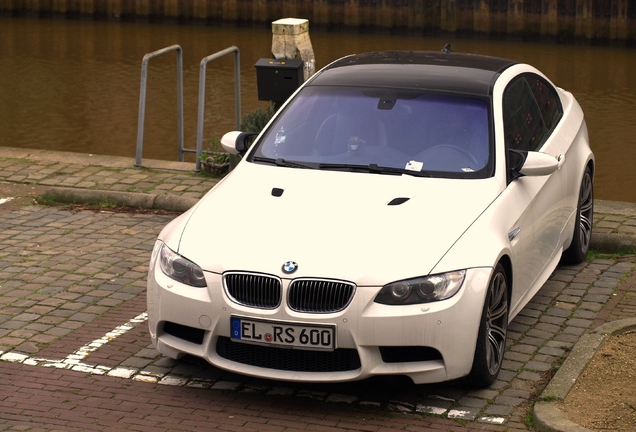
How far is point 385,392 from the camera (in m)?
6.41

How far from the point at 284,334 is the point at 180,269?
0.77 metres

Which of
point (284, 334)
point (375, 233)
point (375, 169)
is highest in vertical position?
point (375, 169)

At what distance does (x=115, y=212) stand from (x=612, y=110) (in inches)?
518

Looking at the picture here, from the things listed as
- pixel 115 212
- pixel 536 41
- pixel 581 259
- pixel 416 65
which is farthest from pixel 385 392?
pixel 536 41

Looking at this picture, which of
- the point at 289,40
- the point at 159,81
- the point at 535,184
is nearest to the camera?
the point at 535,184

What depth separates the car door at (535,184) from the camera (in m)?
7.14

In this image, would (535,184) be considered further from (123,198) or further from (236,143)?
(123,198)

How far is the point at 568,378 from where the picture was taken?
6.40m

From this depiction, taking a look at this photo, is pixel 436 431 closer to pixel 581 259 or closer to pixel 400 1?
pixel 581 259

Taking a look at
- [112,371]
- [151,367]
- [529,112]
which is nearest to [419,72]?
[529,112]

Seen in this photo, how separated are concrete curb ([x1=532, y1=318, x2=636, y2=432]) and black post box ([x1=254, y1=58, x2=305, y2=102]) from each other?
4922 millimetres

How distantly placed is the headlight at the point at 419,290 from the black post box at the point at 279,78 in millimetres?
5536

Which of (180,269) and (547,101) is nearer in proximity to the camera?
(180,269)

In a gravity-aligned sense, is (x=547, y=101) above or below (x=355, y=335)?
above
